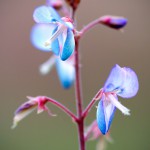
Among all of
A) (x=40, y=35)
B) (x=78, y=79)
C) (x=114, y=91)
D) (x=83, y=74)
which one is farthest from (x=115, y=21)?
(x=83, y=74)

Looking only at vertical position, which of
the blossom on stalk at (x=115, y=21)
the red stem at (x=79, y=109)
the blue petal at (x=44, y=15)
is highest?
the blue petal at (x=44, y=15)

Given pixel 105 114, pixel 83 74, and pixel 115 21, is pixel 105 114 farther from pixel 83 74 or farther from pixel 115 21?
pixel 83 74

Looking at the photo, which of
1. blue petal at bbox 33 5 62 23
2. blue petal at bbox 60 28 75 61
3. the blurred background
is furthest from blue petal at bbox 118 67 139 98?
the blurred background

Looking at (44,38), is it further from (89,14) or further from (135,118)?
(89,14)

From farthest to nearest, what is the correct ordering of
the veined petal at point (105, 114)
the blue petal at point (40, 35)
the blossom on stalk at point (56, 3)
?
the blue petal at point (40, 35) → the blossom on stalk at point (56, 3) → the veined petal at point (105, 114)

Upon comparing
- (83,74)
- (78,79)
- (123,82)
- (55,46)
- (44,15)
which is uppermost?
(44,15)

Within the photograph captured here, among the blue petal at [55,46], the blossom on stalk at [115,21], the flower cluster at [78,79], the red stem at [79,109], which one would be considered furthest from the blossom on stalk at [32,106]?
the blossom on stalk at [115,21]

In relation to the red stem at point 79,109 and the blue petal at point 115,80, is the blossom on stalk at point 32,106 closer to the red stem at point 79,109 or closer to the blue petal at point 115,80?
the red stem at point 79,109

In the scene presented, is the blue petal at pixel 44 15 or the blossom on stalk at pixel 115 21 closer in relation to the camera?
the blue petal at pixel 44 15
